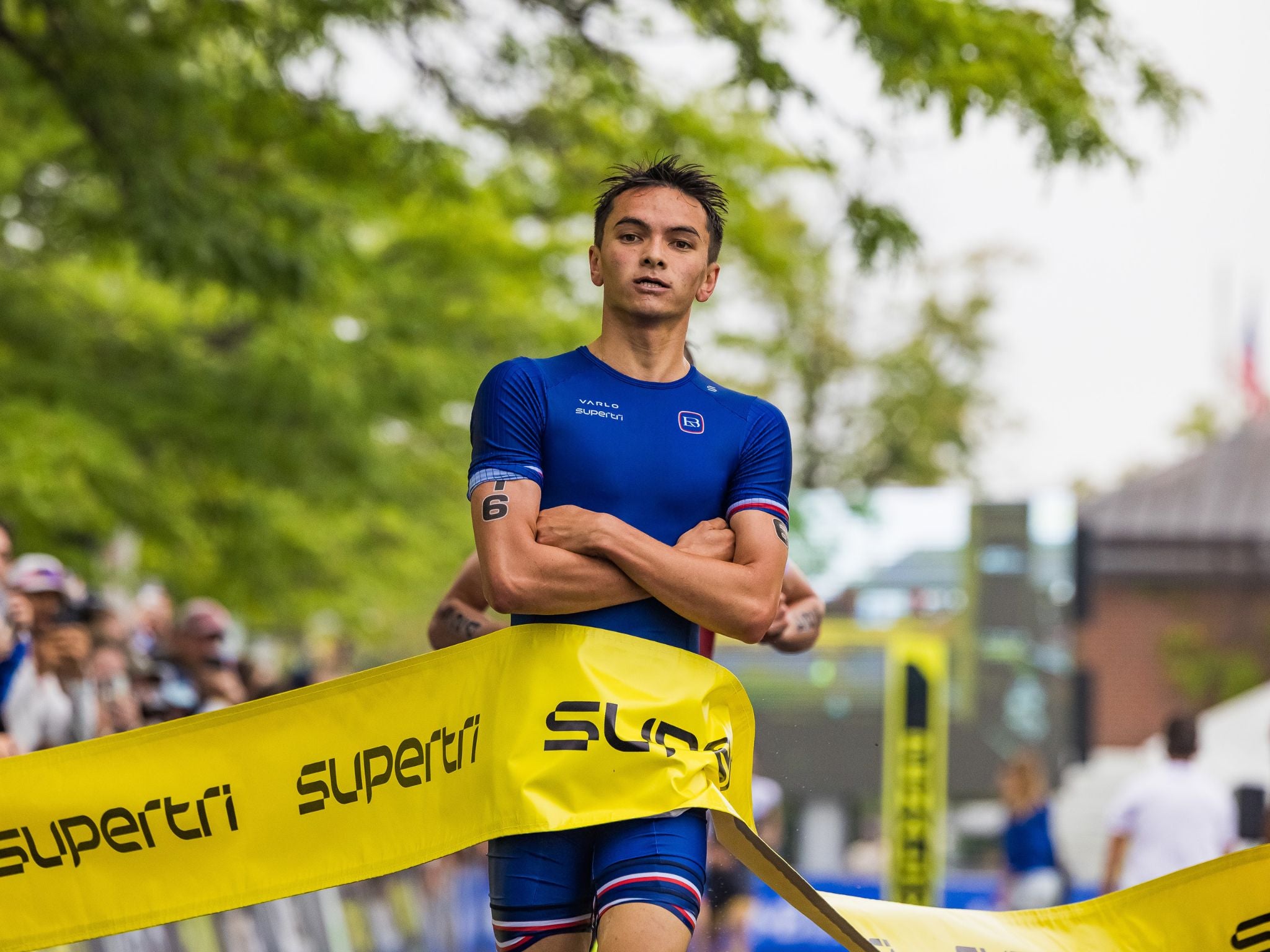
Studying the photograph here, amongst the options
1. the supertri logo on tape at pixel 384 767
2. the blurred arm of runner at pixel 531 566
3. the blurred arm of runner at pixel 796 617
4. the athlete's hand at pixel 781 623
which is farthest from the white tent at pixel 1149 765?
the blurred arm of runner at pixel 531 566

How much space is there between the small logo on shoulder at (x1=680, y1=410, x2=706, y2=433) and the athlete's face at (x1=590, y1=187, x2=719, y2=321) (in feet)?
0.69

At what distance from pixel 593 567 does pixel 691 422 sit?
40cm

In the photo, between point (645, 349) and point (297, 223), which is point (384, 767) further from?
point (297, 223)

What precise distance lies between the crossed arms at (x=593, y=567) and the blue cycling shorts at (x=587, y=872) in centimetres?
43

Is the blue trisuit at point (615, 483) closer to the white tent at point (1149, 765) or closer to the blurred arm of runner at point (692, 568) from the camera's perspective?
the blurred arm of runner at point (692, 568)

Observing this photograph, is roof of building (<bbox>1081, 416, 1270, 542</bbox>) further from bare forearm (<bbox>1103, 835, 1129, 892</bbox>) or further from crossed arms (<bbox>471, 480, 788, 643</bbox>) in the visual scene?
crossed arms (<bbox>471, 480, 788, 643</bbox>)

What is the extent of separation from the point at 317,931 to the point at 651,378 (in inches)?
248

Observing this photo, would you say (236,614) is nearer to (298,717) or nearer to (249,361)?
(249,361)

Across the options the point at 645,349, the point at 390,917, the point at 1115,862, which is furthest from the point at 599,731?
the point at 1115,862

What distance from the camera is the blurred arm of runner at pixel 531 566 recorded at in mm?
3312

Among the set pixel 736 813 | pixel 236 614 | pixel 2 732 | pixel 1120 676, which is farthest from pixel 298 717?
pixel 1120 676

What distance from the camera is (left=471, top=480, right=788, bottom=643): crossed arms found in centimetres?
330

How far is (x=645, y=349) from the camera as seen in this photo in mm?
3566

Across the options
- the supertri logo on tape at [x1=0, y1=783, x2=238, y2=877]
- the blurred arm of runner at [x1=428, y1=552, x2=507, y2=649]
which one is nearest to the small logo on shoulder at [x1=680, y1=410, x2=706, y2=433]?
the blurred arm of runner at [x1=428, y1=552, x2=507, y2=649]
